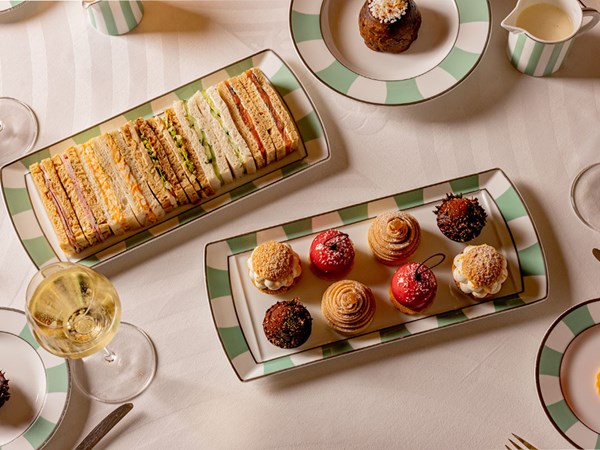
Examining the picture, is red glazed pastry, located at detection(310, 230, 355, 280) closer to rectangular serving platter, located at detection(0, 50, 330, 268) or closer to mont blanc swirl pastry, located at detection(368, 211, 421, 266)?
mont blanc swirl pastry, located at detection(368, 211, 421, 266)

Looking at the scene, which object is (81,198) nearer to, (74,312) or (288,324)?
(74,312)

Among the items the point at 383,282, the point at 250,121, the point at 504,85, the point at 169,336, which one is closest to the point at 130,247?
the point at 169,336

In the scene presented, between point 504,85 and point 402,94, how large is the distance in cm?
29

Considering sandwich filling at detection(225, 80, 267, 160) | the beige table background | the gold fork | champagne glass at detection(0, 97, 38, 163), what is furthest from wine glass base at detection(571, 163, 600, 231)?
champagne glass at detection(0, 97, 38, 163)

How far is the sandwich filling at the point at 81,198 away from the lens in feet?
5.81

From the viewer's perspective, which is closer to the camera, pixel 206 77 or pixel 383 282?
pixel 383 282

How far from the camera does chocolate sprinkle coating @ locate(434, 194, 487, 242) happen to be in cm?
171

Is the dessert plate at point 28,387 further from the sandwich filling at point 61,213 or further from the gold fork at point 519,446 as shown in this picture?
the gold fork at point 519,446

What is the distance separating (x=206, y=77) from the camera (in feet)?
6.24

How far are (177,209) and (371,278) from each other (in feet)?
1.70

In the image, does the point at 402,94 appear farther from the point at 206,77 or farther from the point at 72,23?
the point at 72,23

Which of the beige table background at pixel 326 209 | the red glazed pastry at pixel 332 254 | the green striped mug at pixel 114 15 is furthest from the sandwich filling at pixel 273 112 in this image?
the green striped mug at pixel 114 15

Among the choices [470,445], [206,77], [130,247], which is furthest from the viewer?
[206,77]

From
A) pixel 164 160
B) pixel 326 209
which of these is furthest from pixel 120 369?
pixel 326 209
